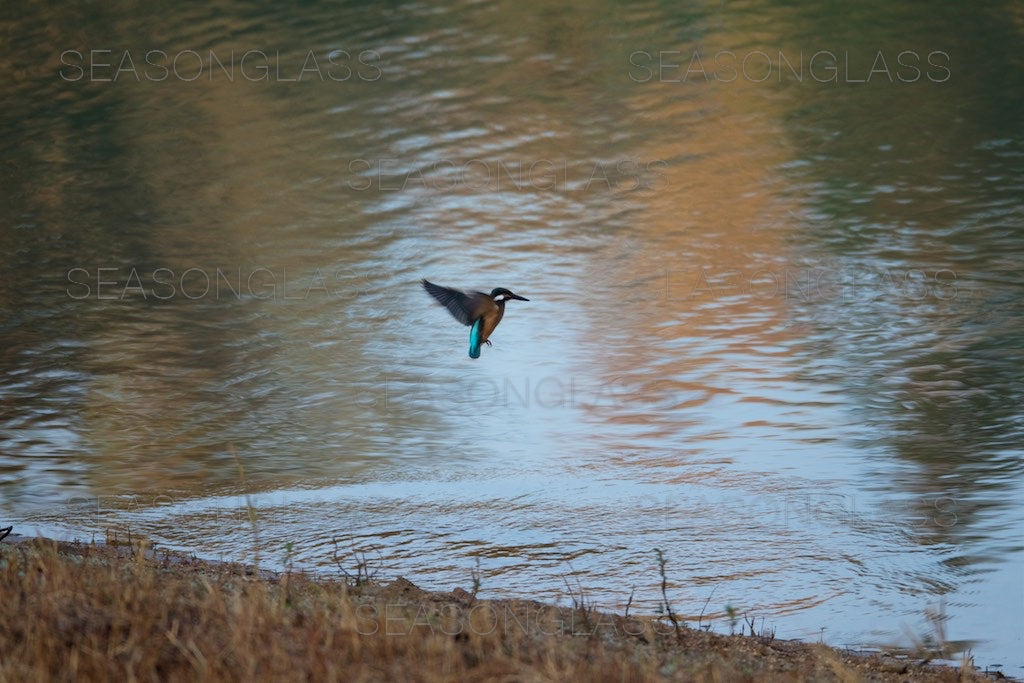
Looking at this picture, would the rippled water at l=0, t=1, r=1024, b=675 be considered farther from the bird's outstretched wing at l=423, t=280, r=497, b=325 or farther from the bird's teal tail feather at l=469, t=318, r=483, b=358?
the bird's outstretched wing at l=423, t=280, r=497, b=325

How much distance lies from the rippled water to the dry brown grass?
0.44 meters

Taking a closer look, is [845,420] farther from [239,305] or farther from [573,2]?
[573,2]

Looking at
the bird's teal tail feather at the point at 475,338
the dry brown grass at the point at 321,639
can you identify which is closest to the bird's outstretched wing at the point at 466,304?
the bird's teal tail feather at the point at 475,338

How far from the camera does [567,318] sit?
891cm

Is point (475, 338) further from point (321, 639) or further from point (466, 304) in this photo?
point (321, 639)

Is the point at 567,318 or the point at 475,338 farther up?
the point at 567,318

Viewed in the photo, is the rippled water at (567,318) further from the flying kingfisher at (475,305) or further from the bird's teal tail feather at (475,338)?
the flying kingfisher at (475,305)

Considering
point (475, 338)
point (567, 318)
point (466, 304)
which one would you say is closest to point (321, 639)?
point (466, 304)

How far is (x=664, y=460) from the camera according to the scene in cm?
664

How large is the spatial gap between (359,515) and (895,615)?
7.39ft

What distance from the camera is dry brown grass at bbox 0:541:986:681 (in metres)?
3.41

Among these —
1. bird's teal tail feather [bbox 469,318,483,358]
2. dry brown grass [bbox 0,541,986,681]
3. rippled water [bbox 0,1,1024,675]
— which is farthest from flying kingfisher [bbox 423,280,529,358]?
dry brown grass [bbox 0,541,986,681]

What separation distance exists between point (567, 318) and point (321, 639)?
5473 millimetres

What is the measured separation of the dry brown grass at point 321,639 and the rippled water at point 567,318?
1.43ft
